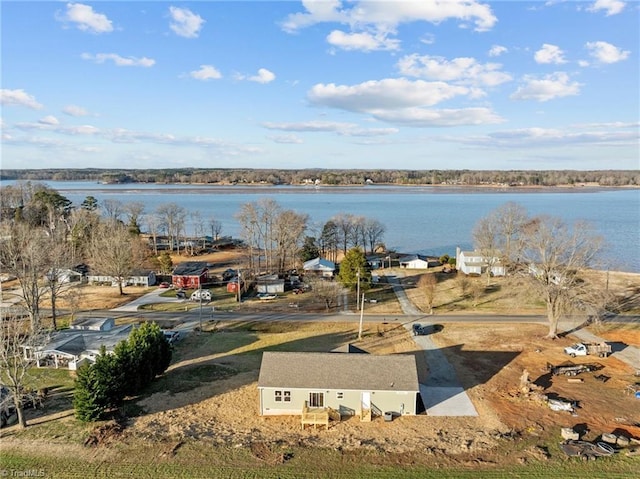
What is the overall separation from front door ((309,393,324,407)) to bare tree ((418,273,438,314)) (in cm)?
2184

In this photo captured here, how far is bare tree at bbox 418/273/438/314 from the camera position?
145 ft

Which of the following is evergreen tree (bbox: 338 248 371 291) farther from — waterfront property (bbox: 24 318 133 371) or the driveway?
waterfront property (bbox: 24 318 133 371)

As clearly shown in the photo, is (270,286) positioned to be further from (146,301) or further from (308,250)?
(308,250)

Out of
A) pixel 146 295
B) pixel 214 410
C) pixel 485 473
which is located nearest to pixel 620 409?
pixel 485 473

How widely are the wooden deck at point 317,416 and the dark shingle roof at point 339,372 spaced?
1139mm

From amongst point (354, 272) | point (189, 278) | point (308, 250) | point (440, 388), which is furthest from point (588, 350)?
point (308, 250)

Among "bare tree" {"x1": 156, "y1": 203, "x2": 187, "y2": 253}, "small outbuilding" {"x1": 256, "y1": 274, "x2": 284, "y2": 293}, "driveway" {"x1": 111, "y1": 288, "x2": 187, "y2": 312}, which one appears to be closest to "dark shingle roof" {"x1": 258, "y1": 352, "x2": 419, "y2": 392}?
"driveway" {"x1": 111, "y1": 288, "x2": 187, "y2": 312}

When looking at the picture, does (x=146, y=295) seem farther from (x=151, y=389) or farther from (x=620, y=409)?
(x=620, y=409)

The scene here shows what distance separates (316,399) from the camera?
23781 mm

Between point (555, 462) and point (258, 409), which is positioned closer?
point (555, 462)

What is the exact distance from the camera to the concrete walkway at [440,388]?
80.2ft

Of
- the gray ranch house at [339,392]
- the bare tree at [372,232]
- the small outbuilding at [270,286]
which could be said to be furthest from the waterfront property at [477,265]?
the gray ranch house at [339,392]

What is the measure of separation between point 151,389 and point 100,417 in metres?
4.10

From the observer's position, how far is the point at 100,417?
23.2m
